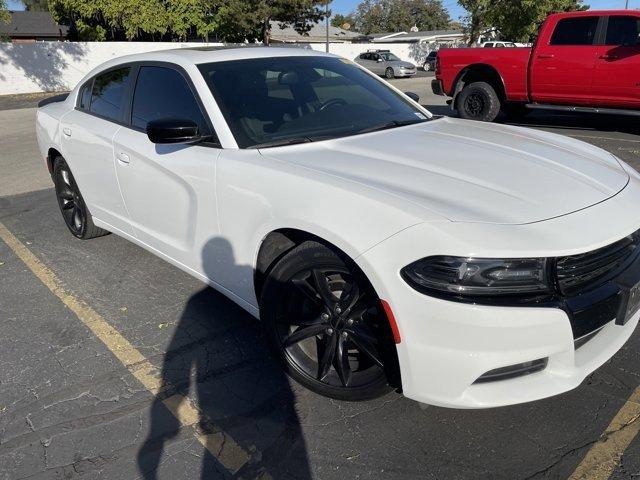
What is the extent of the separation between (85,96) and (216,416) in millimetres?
3185

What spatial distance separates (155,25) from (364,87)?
33572mm

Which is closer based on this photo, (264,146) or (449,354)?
(449,354)

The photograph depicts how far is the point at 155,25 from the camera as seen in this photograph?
1320 inches

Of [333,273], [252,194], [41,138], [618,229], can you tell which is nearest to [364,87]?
[252,194]

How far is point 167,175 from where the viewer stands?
329 cm

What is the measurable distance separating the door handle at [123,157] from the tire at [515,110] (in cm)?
888

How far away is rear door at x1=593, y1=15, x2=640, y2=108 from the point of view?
8898 millimetres

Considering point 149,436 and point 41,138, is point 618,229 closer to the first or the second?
point 149,436

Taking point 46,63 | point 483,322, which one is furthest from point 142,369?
point 46,63

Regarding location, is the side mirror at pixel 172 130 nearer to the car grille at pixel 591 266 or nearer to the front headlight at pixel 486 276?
the front headlight at pixel 486 276

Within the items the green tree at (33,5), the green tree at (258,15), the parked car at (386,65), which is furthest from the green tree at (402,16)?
the parked car at (386,65)

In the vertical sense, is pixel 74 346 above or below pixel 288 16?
below

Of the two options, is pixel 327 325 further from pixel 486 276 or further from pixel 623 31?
pixel 623 31

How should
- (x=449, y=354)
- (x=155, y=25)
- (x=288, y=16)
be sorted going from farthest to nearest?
(x=288, y=16)
(x=155, y=25)
(x=449, y=354)
